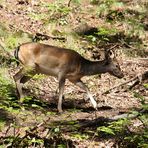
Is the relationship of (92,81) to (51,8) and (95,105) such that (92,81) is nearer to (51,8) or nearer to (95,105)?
(95,105)

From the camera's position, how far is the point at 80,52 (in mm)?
15219

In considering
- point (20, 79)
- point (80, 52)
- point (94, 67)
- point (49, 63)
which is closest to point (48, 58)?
point (49, 63)

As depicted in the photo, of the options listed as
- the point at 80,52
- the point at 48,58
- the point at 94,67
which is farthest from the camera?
the point at 80,52

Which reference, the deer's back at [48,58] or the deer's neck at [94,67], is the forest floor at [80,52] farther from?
the deer's neck at [94,67]

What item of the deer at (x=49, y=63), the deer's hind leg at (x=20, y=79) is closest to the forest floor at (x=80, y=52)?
the deer's hind leg at (x=20, y=79)

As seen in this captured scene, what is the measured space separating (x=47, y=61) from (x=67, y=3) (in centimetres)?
711

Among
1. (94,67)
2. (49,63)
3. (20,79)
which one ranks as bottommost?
(20,79)

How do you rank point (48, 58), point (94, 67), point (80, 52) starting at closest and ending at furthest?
1. point (48, 58)
2. point (94, 67)
3. point (80, 52)

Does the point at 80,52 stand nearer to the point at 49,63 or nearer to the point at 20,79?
the point at 49,63

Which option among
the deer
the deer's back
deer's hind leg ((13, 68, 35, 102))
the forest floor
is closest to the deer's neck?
the deer

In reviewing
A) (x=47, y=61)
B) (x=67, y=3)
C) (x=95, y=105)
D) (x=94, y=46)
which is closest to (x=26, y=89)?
(x=47, y=61)

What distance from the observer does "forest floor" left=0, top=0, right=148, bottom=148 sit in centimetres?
950

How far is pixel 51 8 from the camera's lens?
17656 mm

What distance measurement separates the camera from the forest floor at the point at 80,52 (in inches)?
374
